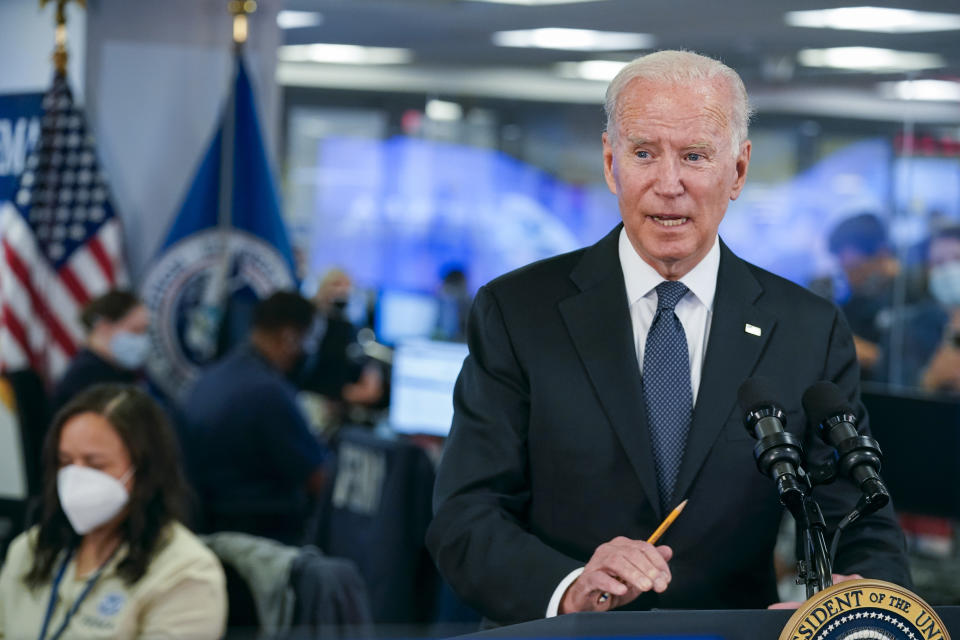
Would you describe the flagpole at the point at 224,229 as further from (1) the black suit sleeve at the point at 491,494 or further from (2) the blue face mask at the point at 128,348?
(1) the black suit sleeve at the point at 491,494

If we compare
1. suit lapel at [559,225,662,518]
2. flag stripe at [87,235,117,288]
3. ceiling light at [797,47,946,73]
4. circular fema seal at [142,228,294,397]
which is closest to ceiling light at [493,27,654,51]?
ceiling light at [797,47,946,73]

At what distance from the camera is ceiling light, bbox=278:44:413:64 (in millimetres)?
9703

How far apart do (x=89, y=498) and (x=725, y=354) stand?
1563 millimetres

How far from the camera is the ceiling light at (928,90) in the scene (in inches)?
236

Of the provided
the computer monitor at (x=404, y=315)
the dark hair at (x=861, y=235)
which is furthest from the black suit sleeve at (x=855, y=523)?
the computer monitor at (x=404, y=315)

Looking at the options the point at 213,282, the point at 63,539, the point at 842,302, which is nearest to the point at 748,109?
the point at 63,539

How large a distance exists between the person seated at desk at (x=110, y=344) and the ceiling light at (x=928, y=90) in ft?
12.8

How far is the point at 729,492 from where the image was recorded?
1.46m

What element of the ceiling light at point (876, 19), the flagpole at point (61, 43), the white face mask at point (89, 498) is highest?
the ceiling light at point (876, 19)

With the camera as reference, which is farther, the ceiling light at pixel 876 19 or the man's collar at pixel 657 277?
the ceiling light at pixel 876 19

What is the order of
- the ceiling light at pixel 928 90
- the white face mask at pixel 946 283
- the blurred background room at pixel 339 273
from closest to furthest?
the blurred background room at pixel 339 273 < the white face mask at pixel 946 283 < the ceiling light at pixel 928 90

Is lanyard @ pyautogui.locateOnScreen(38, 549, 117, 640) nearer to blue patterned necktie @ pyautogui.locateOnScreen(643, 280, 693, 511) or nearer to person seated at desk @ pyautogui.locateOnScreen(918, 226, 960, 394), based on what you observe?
blue patterned necktie @ pyautogui.locateOnScreen(643, 280, 693, 511)

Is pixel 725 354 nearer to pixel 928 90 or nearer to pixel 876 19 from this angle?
pixel 928 90

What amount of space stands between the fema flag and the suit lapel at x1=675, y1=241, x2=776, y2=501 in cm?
435
